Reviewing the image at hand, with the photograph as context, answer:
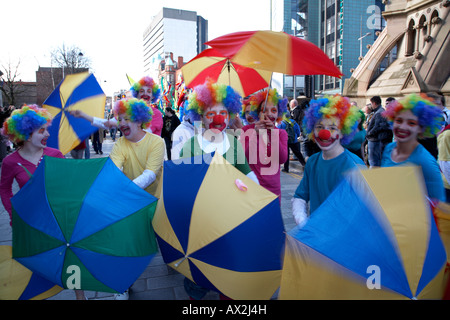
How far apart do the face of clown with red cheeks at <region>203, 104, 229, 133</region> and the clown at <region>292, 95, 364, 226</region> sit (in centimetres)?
83

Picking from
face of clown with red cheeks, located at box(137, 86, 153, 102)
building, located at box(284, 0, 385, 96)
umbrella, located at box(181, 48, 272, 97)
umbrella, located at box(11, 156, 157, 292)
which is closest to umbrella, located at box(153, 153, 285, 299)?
umbrella, located at box(11, 156, 157, 292)

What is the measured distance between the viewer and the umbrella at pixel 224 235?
183 centimetres

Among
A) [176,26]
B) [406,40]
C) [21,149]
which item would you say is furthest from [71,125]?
[176,26]

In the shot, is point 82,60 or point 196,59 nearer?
point 196,59

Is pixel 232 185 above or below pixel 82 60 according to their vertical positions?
below

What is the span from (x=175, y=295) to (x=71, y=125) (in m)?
2.17

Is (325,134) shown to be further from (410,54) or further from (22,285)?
(410,54)

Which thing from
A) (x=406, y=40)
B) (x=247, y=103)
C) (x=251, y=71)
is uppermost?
(x=406, y=40)

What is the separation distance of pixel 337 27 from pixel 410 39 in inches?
850

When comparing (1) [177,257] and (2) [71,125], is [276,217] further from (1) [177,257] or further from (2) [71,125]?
(2) [71,125]

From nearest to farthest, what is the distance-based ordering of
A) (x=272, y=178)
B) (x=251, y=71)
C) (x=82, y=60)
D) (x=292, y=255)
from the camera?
(x=292, y=255)
(x=272, y=178)
(x=251, y=71)
(x=82, y=60)

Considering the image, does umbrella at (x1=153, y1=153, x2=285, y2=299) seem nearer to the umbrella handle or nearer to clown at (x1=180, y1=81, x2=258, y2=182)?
the umbrella handle

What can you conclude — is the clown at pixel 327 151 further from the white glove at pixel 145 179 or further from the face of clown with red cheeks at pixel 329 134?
the white glove at pixel 145 179

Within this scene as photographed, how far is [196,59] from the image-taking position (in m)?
4.43
